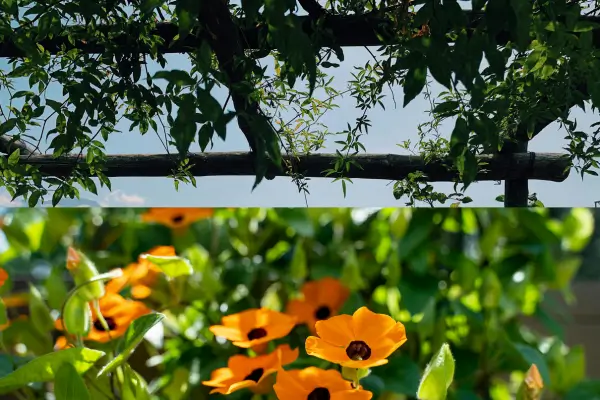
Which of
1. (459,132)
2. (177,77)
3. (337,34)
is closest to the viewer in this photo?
(177,77)

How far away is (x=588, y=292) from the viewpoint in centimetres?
60

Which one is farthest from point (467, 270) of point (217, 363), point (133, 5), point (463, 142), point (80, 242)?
point (133, 5)

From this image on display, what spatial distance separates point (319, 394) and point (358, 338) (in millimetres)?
59

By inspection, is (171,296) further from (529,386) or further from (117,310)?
(529,386)

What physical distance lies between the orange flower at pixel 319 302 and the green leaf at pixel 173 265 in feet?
0.32

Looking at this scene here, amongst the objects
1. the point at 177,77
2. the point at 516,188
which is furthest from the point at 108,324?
the point at 516,188

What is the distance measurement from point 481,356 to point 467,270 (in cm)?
8

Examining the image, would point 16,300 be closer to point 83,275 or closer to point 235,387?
point 83,275

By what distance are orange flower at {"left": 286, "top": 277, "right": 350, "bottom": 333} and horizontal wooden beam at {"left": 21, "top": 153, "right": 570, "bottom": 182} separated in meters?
2.47

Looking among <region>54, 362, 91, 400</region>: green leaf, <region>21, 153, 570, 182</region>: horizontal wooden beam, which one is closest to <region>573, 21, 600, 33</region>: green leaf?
<region>21, 153, 570, 182</region>: horizontal wooden beam

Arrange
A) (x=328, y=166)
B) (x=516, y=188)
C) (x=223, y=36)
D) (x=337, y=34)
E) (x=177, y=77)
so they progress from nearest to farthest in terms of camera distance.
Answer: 1. (x=177, y=77)
2. (x=223, y=36)
3. (x=337, y=34)
4. (x=328, y=166)
5. (x=516, y=188)

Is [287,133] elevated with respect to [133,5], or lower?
lower

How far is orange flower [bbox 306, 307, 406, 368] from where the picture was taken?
564mm

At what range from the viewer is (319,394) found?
57 centimetres
